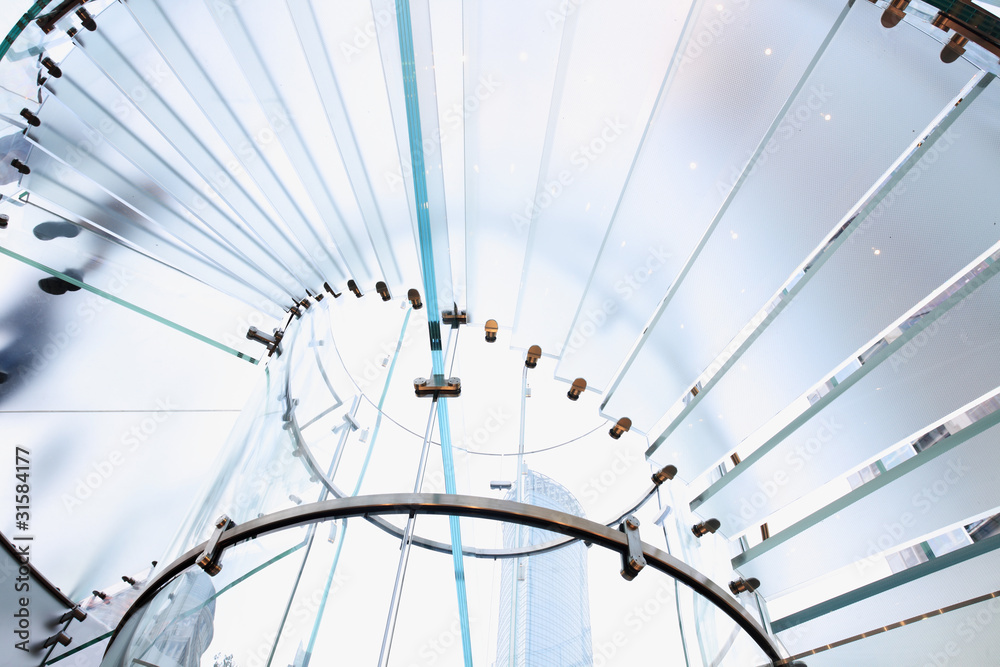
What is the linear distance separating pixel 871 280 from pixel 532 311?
1295mm

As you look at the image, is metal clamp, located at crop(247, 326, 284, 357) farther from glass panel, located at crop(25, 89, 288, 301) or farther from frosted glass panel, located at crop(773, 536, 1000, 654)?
frosted glass panel, located at crop(773, 536, 1000, 654)

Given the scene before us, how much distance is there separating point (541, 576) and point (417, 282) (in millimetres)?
1602

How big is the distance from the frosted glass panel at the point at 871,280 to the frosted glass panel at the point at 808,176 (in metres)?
0.09

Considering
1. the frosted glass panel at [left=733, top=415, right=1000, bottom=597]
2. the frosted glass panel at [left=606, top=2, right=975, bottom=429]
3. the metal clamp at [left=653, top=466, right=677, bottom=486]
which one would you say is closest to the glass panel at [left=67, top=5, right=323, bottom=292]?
the frosted glass panel at [left=606, top=2, right=975, bottom=429]

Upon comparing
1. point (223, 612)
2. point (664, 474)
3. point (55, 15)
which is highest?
point (55, 15)

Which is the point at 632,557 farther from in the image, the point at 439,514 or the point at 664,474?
the point at 664,474

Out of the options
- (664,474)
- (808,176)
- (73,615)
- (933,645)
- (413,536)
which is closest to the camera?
(413,536)

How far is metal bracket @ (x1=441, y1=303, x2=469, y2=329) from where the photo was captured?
7.64 feet

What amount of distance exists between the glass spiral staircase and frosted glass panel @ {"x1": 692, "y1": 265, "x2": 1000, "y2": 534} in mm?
11

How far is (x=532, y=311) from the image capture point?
2.49 m

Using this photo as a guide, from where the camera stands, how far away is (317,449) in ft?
5.41

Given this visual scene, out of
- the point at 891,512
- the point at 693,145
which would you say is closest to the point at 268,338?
the point at 693,145

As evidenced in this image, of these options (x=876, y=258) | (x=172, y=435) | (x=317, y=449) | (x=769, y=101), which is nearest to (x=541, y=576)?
(x=317, y=449)

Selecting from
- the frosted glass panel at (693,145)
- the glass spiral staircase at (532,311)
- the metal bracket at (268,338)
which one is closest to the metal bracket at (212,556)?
the glass spiral staircase at (532,311)
